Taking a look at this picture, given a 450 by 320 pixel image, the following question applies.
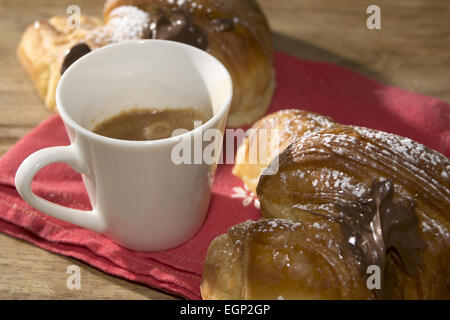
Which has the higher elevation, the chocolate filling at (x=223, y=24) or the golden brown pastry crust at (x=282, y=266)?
the chocolate filling at (x=223, y=24)

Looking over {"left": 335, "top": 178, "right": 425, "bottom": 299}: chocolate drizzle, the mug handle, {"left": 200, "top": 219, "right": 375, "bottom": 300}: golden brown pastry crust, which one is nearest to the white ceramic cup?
the mug handle

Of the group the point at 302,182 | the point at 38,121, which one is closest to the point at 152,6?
the point at 38,121

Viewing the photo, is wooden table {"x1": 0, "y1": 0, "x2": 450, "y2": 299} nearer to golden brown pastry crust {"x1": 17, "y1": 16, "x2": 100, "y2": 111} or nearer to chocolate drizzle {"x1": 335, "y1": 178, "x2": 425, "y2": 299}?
golden brown pastry crust {"x1": 17, "y1": 16, "x2": 100, "y2": 111}

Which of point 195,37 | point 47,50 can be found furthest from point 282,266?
point 47,50

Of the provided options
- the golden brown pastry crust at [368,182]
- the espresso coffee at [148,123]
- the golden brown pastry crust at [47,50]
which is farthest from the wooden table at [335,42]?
the golden brown pastry crust at [368,182]

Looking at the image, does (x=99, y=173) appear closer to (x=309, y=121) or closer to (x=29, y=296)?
(x=29, y=296)

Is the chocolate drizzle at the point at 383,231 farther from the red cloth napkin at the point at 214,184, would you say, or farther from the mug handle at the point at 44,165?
the mug handle at the point at 44,165
